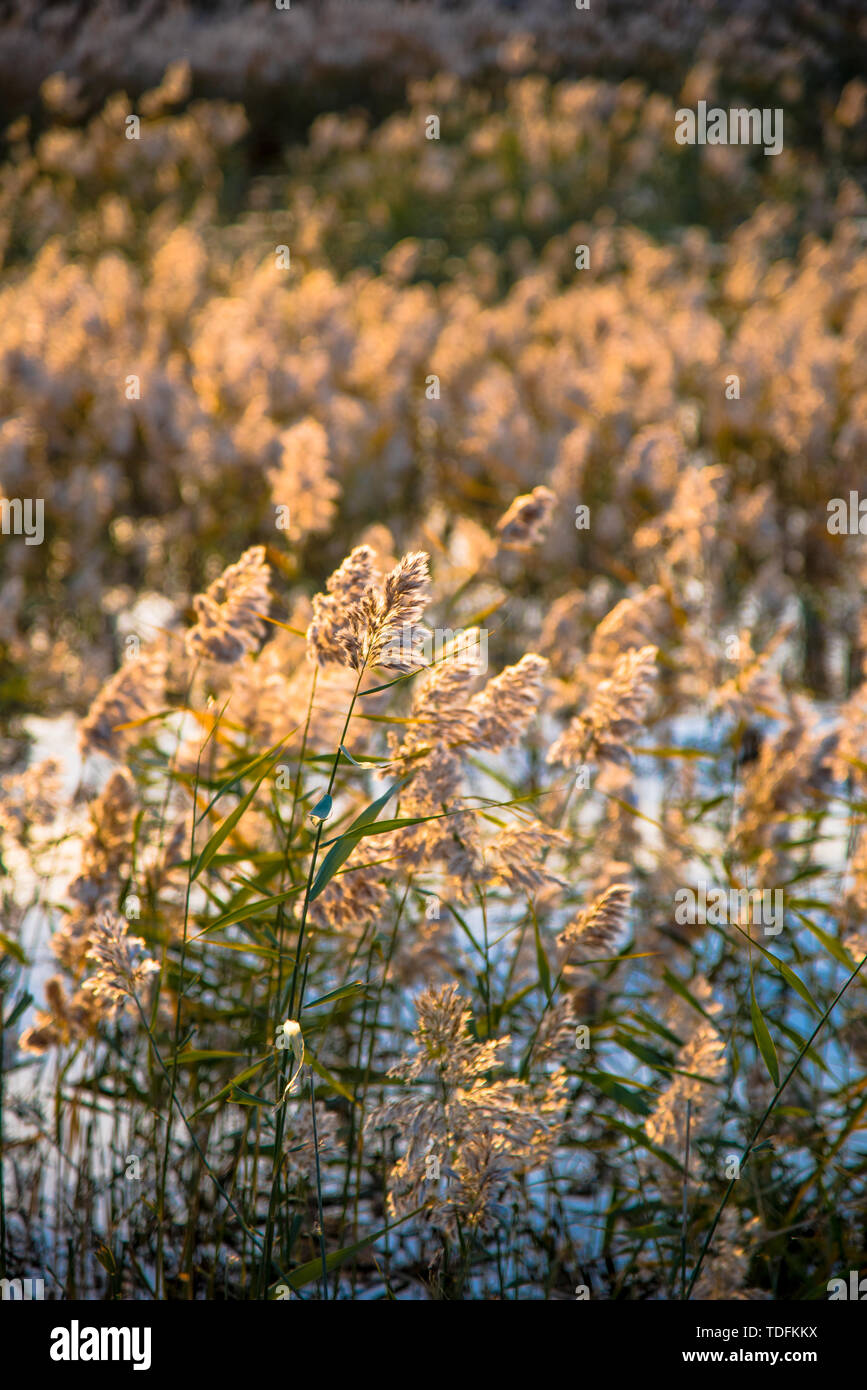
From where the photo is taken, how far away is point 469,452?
3014 millimetres

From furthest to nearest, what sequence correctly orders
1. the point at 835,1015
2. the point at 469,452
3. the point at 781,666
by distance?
1. the point at 469,452
2. the point at 781,666
3. the point at 835,1015

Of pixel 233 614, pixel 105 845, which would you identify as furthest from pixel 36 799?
pixel 233 614

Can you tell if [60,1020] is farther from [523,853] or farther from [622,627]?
[622,627]

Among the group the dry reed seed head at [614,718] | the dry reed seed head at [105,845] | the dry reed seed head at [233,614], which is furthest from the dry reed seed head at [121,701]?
the dry reed seed head at [614,718]

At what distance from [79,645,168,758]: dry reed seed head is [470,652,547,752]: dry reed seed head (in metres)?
0.34

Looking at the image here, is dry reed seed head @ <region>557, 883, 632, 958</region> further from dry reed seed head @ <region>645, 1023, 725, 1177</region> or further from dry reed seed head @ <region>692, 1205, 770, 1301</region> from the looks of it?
dry reed seed head @ <region>692, 1205, 770, 1301</region>

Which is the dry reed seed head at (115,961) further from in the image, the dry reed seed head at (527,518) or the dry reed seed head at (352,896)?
the dry reed seed head at (527,518)

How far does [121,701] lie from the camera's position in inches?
38.9

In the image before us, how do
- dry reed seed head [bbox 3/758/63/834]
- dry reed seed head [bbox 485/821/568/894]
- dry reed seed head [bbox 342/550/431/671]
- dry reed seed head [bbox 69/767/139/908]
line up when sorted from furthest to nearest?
dry reed seed head [bbox 3/758/63/834] → dry reed seed head [bbox 69/767/139/908] → dry reed seed head [bbox 485/821/568/894] → dry reed seed head [bbox 342/550/431/671]

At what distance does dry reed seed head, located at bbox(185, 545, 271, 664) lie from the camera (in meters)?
0.83

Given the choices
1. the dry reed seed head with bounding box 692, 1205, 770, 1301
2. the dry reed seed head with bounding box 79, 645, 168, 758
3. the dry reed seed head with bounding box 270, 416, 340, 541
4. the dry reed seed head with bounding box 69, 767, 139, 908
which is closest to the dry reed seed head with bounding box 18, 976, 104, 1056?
the dry reed seed head with bounding box 69, 767, 139, 908
